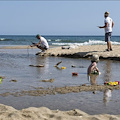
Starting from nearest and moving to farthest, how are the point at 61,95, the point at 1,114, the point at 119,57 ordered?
the point at 1,114
the point at 61,95
the point at 119,57

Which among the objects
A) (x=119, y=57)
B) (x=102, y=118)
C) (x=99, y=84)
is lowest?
(x=102, y=118)

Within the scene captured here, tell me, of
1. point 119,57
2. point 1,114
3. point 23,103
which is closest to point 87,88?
point 23,103

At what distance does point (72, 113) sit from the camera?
4.34m

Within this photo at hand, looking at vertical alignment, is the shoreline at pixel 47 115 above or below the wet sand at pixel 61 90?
below

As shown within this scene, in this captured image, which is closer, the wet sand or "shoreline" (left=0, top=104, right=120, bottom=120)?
"shoreline" (left=0, top=104, right=120, bottom=120)

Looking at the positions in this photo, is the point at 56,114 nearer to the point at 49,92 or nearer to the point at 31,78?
the point at 49,92

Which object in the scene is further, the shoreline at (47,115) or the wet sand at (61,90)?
the wet sand at (61,90)

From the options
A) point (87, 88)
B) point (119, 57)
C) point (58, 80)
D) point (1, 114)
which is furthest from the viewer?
point (119, 57)

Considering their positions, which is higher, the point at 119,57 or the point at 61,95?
the point at 119,57

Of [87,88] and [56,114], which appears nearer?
[56,114]

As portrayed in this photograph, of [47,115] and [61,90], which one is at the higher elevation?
[61,90]

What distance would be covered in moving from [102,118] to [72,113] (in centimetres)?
50

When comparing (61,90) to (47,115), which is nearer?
(47,115)

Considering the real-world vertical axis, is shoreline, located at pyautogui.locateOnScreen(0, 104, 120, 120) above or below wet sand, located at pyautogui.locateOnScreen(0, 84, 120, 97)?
below
